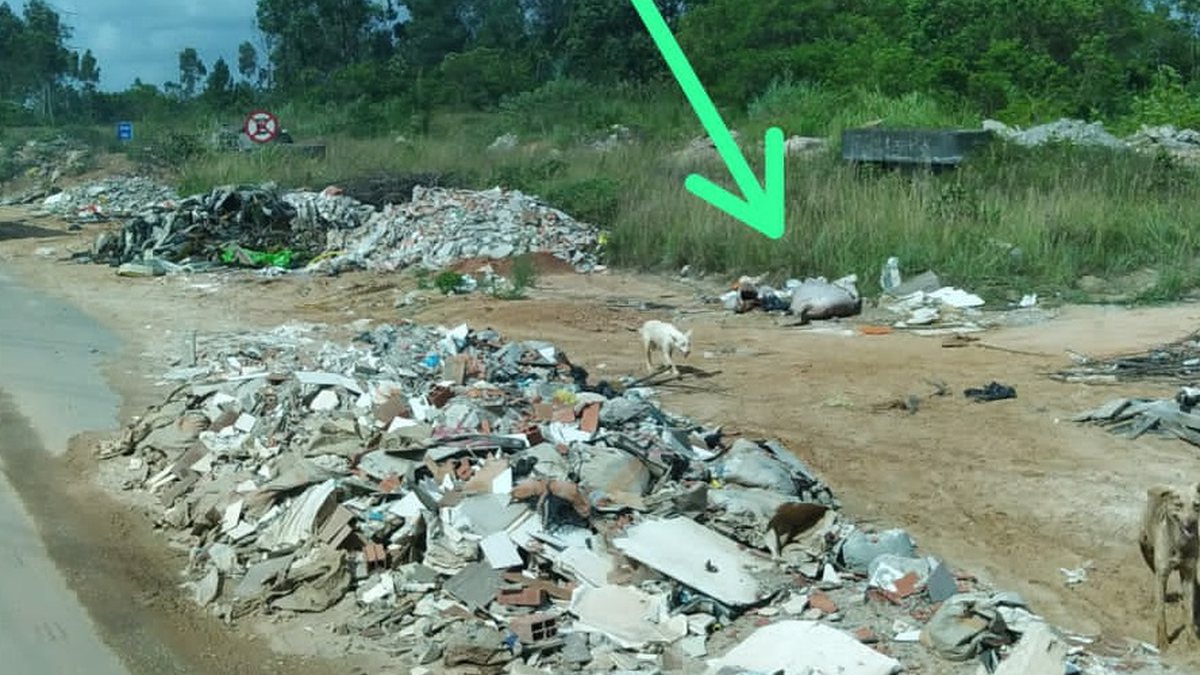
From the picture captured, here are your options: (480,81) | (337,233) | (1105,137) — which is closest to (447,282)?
(337,233)

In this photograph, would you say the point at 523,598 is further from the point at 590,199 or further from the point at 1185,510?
the point at 590,199

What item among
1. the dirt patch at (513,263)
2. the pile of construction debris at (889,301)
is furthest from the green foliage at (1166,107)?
the dirt patch at (513,263)

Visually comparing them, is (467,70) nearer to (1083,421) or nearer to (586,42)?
(586,42)

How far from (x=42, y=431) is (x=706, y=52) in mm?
23318

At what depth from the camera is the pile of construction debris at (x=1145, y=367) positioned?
321 inches

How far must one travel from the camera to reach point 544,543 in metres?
5.18

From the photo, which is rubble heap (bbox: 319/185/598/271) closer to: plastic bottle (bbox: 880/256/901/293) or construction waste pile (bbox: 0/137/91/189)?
plastic bottle (bbox: 880/256/901/293)

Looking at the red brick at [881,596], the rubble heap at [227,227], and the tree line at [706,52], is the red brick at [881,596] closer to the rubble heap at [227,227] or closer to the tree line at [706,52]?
the rubble heap at [227,227]

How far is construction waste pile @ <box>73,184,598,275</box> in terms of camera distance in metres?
15.5

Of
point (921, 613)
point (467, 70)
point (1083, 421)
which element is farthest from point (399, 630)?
point (467, 70)

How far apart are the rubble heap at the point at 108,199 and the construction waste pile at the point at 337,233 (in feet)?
19.5

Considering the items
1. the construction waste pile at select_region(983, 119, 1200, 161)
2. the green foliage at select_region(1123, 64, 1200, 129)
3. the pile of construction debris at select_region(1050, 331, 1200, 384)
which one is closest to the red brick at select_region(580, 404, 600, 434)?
the pile of construction debris at select_region(1050, 331, 1200, 384)

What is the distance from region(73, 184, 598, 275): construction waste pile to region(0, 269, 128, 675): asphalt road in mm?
2308

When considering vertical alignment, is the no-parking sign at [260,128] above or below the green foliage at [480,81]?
below
